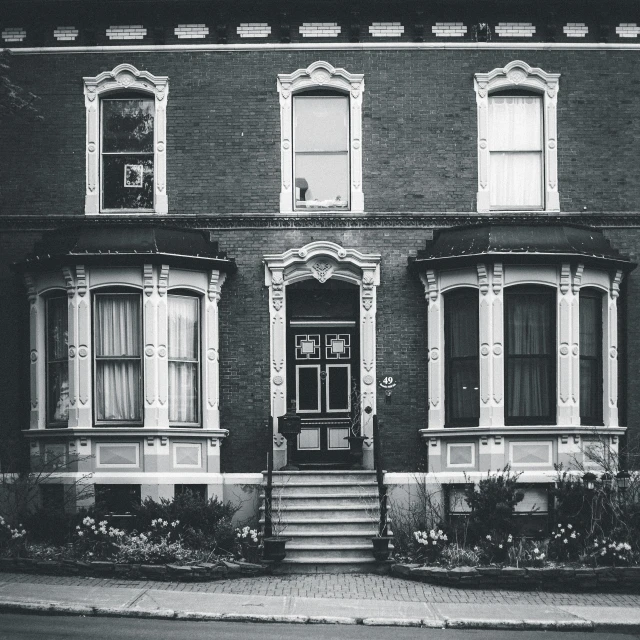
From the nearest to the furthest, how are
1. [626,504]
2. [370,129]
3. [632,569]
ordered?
1. [632,569]
2. [626,504]
3. [370,129]

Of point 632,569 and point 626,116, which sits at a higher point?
point 626,116

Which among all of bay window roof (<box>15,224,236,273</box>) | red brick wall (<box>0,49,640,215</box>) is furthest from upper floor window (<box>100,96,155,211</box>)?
A: bay window roof (<box>15,224,236,273</box>)

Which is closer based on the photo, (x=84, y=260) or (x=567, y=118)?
(x=84, y=260)

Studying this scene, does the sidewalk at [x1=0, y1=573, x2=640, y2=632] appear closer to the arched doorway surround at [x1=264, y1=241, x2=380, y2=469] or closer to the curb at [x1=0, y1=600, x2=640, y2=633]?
the curb at [x1=0, y1=600, x2=640, y2=633]

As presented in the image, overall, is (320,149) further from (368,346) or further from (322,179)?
(368,346)

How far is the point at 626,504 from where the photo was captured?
14.5 metres

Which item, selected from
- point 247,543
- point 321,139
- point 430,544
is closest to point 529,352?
point 430,544

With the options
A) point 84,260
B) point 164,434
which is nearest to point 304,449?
point 164,434

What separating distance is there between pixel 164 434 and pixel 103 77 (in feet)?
19.2

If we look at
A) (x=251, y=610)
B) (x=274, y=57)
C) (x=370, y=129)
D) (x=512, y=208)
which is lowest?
(x=251, y=610)

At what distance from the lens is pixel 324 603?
482 inches

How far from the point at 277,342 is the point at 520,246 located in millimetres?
4078

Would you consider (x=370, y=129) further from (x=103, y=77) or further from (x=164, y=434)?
(x=164, y=434)

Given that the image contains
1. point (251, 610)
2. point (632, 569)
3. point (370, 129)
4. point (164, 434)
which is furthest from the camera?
point (370, 129)
